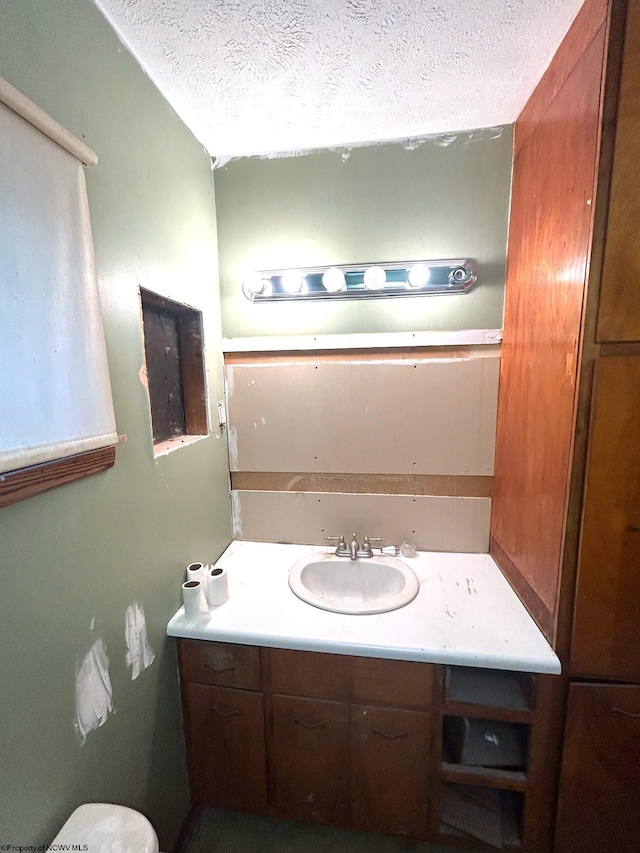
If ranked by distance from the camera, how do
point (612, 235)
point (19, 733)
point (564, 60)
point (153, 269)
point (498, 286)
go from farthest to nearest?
point (498, 286) → point (153, 269) → point (564, 60) → point (612, 235) → point (19, 733)

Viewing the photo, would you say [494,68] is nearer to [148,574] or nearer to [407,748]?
[148,574]

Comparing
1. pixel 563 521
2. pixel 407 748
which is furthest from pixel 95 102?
pixel 407 748

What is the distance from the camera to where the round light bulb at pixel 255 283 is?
1298 millimetres

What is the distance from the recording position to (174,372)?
1245mm

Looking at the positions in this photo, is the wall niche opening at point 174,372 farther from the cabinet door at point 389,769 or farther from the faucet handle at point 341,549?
the cabinet door at point 389,769

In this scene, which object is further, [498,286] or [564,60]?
[498,286]

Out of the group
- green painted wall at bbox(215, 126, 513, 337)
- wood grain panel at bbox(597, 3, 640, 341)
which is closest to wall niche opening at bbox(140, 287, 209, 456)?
green painted wall at bbox(215, 126, 513, 337)

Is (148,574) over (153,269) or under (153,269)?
under

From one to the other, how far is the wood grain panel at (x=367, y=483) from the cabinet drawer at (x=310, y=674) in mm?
608

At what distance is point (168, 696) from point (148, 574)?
0.43 m

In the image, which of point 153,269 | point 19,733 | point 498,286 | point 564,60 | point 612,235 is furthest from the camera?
point 498,286

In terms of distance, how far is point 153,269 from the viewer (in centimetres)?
95

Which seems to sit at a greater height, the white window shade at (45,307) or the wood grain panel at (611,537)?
the white window shade at (45,307)

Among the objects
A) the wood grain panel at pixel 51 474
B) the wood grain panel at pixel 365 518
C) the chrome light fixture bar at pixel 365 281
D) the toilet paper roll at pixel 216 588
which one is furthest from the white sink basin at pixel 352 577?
the chrome light fixture bar at pixel 365 281
